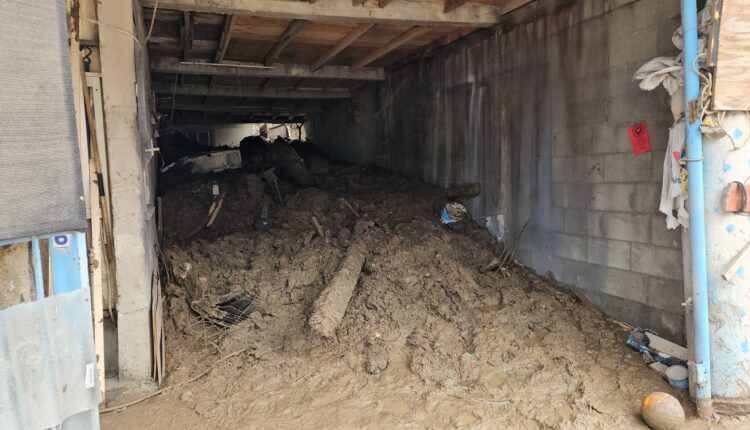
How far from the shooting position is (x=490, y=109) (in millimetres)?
5828

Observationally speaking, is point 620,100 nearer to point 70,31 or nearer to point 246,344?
point 246,344

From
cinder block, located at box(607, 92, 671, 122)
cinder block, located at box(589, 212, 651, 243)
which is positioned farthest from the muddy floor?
cinder block, located at box(607, 92, 671, 122)

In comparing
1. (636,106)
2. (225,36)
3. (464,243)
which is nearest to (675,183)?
(636,106)

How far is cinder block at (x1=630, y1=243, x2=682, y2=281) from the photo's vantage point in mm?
3703

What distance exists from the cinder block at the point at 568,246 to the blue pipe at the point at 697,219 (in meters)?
1.42

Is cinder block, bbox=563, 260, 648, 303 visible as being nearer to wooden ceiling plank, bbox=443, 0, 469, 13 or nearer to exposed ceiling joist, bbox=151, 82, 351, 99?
wooden ceiling plank, bbox=443, 0, 469, 13

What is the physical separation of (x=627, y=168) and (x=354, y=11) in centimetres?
314

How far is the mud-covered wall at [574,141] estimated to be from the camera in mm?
3859

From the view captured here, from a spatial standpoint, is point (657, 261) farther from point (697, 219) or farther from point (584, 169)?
point (584, 169)

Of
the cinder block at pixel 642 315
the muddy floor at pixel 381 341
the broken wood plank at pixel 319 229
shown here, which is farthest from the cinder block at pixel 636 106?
the broken wood plank at pixel 319 229

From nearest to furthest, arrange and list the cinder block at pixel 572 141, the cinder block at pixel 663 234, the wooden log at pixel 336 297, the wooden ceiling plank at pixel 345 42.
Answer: the cinder block at pixel 663 234 < the wooden log at pixel 336 297 < the cinder block at pixel 572 141 < the wooden ceiling plank at pixel 345 42

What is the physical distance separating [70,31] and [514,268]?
15.8 ft

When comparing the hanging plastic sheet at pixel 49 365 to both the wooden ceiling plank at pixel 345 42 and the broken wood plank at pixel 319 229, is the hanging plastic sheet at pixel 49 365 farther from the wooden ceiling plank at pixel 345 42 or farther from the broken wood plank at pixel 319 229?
the wooden ceiling plank at pixel 345 42

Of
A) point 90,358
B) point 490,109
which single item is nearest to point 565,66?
point 490,109
